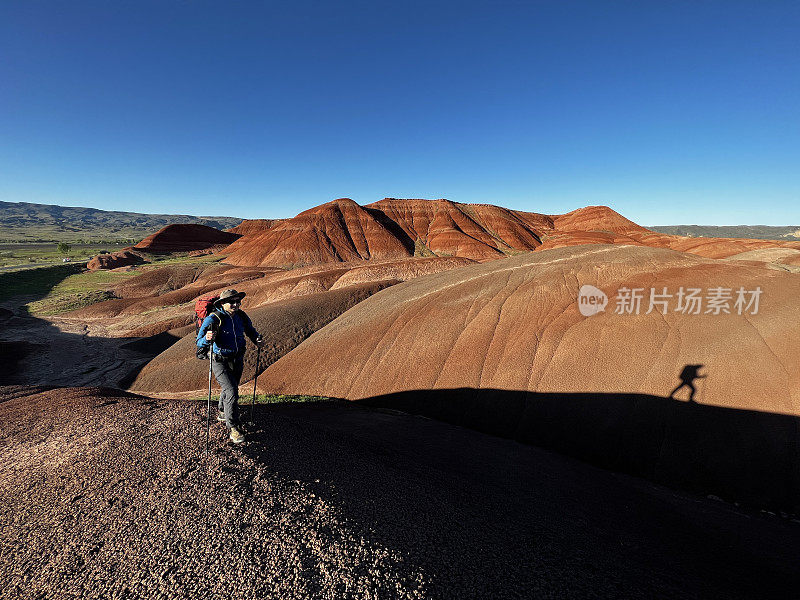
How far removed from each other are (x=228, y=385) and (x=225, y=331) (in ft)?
3.20

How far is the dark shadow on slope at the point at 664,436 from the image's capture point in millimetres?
8047

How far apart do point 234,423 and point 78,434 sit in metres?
2.75

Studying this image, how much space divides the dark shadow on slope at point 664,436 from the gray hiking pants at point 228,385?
847 centimetres

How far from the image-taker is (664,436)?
30.3 feet

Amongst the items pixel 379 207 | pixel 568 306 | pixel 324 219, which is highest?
pixel 379 207

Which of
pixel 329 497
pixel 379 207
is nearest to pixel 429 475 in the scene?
pixel 329 497

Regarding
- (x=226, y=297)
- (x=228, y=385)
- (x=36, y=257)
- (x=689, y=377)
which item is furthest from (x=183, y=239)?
(x=689, y=377)

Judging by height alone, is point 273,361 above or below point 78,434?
below

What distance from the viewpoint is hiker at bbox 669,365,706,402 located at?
985cm

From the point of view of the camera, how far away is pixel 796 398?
8.69m

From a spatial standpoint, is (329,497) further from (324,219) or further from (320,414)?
(324,219)

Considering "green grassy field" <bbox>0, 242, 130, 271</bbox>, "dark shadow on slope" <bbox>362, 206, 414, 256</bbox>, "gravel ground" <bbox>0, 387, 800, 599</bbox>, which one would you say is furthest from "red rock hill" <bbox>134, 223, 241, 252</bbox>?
"gravel ground" <bbox>0, 387, 800, 599</bbox>

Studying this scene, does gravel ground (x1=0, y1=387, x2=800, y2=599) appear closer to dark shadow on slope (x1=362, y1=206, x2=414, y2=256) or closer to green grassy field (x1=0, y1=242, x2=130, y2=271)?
dark shadow on slope (x1=362, y1=206, x2=414, y2=256)

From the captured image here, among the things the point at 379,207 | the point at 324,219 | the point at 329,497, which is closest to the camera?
the point at 329,497
